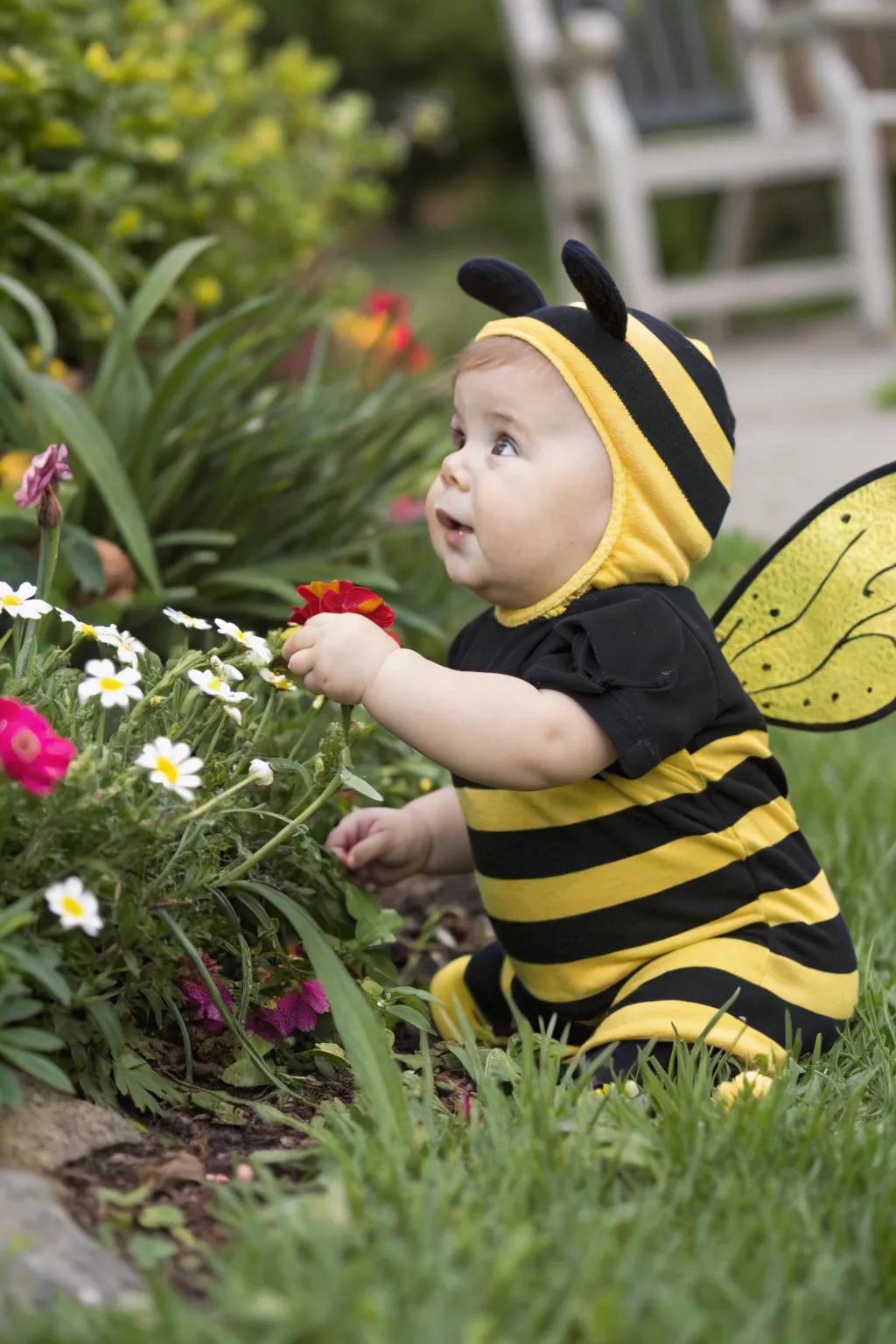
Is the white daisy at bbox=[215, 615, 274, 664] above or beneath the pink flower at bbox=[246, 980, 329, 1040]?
above

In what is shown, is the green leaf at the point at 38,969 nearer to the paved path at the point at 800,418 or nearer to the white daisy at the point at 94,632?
the white daisy at the point at 94,632

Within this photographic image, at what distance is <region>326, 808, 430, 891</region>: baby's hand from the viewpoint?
1883 millimetres

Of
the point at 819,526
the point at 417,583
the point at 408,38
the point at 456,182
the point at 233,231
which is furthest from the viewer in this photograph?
the point at 456,182

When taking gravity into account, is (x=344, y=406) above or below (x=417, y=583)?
above

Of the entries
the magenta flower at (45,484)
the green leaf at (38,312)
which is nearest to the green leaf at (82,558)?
the green leaf at (38,312)

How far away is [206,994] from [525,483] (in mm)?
645

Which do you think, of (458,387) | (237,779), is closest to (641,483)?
(458,387)

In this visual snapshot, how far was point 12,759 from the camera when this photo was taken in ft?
4.08

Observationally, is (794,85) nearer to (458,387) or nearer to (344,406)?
(344,406)

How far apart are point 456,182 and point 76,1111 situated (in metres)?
14.3

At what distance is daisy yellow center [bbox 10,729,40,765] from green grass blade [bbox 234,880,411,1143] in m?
0.38

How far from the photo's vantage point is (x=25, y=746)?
1.25 meters

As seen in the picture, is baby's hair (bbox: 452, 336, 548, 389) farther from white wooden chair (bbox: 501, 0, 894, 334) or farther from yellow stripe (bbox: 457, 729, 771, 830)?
white wooden chair (bbox: 501, 0, 894, 334)

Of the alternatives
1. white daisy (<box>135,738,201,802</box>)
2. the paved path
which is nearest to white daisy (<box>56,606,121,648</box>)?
white daisy (<box>135,738,201,802</box>)
